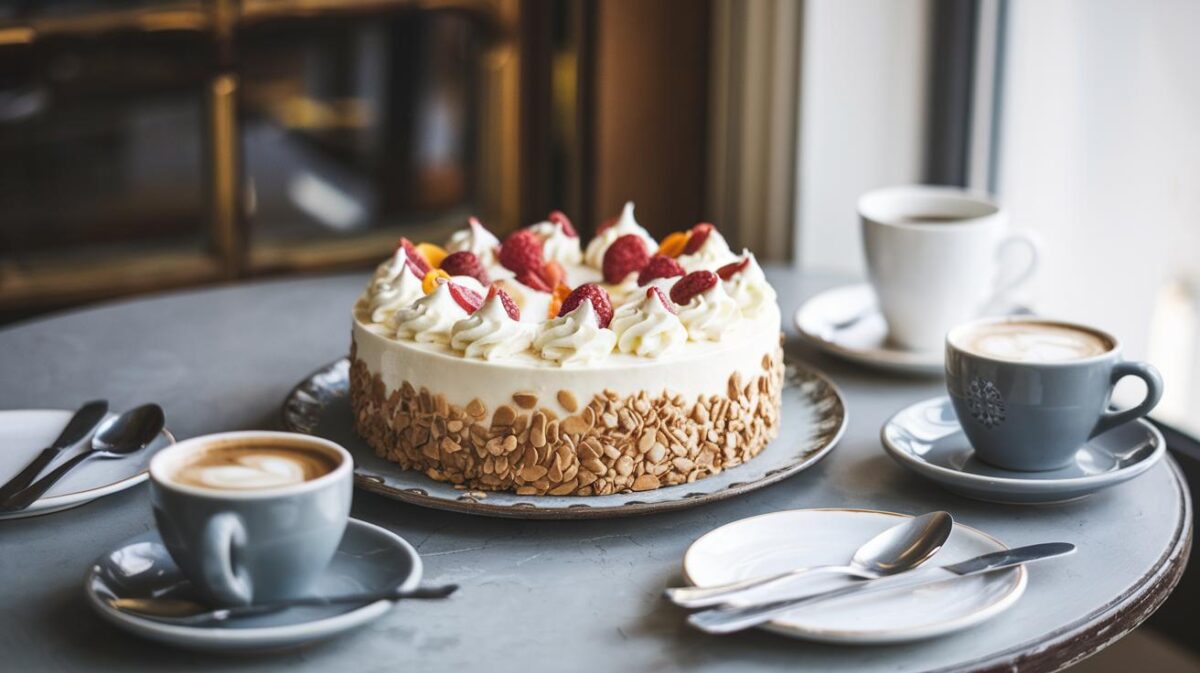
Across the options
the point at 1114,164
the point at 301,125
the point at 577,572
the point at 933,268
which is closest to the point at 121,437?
the point at 577,572

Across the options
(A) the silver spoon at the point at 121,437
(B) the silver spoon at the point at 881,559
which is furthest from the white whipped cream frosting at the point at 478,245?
(B) the silver spoon at the point at 881,559

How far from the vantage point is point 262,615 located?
96 cm

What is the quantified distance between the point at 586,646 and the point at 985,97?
6.18 ft

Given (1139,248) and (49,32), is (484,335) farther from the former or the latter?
(49,32)

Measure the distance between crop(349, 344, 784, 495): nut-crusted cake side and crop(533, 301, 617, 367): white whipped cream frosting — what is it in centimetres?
4

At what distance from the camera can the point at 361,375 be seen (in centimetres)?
133

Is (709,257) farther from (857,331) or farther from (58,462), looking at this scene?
(58,462)

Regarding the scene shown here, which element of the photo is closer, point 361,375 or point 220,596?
point 220,596

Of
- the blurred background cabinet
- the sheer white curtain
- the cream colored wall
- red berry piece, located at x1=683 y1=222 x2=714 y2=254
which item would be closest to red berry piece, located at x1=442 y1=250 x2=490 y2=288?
red berry piece, located at x1=683 y1=222 x2=714 y2=254

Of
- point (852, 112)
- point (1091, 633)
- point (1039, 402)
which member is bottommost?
point (1091, 633)

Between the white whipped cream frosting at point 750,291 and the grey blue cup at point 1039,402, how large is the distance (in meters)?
0.20

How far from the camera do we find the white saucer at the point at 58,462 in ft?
3.84

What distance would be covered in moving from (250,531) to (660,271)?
641mm

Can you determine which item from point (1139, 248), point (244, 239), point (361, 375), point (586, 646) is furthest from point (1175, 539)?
point (244, 239)
